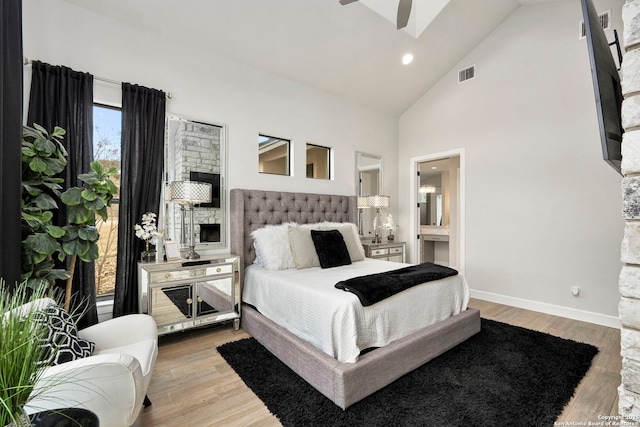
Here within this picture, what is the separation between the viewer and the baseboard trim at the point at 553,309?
327cm

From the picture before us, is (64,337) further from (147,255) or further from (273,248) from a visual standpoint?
(273,248)

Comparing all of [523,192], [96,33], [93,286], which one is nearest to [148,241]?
[93,286]

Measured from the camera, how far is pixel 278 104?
3938 millimetres

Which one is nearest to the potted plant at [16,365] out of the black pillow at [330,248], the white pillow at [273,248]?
the white pillow at [273,248]

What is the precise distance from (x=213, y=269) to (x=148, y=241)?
672 millimetres

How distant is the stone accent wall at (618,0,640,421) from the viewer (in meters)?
1.08

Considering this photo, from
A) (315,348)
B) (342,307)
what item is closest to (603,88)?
(342,307)

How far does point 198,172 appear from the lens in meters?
3.30

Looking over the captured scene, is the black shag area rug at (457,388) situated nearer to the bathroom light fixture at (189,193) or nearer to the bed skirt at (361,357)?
the bed skirt at (361,357)

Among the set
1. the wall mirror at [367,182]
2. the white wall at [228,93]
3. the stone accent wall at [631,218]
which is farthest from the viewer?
the wall mirror at [367,182]

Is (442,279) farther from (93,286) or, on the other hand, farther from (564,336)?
Answer: (93,286)

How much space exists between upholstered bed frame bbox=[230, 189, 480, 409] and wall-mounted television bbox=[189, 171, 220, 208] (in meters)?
0.17

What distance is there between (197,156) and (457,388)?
3268 mm

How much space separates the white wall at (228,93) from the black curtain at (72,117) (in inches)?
5.0
